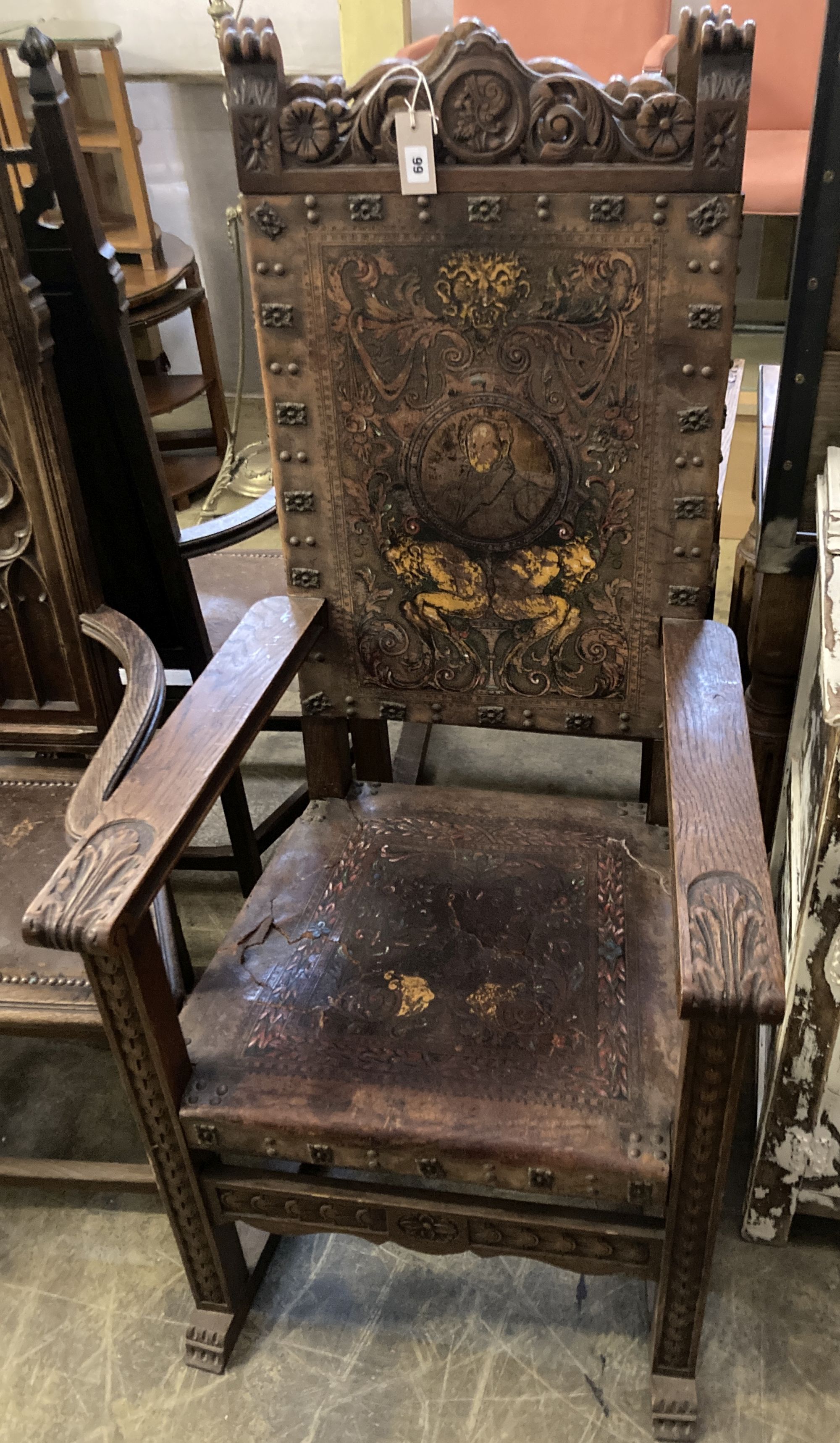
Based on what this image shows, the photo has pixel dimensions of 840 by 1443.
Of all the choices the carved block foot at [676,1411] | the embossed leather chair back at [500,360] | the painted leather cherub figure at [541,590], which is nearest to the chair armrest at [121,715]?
the embossed leather chair back at [500,360]

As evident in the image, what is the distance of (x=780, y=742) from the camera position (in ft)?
5.08

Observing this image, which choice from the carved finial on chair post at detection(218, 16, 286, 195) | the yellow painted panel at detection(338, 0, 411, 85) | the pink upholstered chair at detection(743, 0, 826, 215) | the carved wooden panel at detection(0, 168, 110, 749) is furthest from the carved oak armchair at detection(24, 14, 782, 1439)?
the yellow painted panel at detection(338, 0, 411, 85)

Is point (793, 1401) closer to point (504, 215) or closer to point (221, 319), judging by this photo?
point (504, 215)

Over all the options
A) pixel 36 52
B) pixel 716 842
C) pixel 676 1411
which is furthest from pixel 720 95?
pixel 676 1411

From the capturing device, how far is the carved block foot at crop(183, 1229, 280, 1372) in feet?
4.42

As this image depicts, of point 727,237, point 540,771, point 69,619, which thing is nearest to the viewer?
point 727,237

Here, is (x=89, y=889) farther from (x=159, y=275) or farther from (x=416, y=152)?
(x=159, y=275)

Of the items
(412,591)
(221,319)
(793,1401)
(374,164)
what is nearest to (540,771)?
(412,591)

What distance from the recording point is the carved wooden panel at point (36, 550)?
1299 millimetres

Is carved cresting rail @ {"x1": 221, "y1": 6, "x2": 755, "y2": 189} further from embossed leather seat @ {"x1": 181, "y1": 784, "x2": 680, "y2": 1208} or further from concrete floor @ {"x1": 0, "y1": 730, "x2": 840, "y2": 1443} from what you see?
concrete floor @ {"x1": 0, "y1": 730, "x2": 840, "y2": 1443}

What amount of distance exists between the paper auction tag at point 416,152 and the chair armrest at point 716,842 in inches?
22.2

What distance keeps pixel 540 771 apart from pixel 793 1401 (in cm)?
130

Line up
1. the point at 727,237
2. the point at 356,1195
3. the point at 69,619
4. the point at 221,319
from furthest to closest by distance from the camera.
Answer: the point at 221,319 → the point at 69,619 → the point at 356,1195 → the point at 727,237

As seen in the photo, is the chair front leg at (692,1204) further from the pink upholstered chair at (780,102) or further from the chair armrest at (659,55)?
the chair armrest at (659,55)
